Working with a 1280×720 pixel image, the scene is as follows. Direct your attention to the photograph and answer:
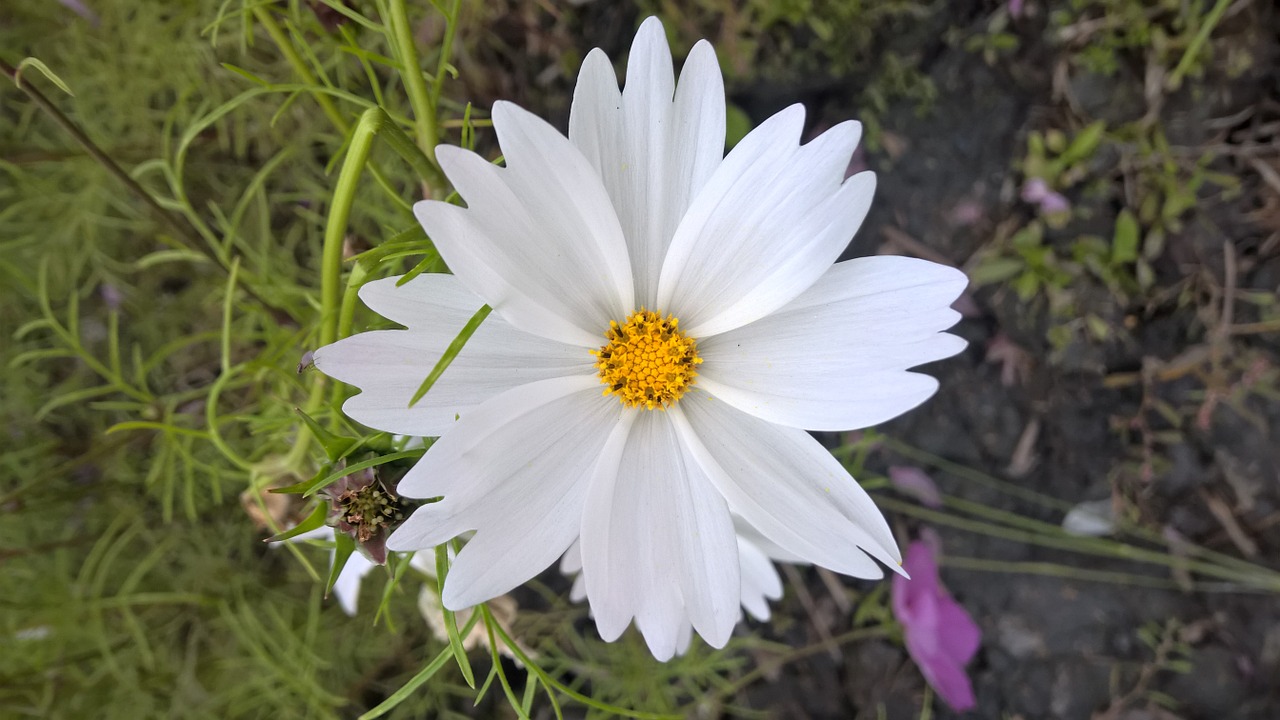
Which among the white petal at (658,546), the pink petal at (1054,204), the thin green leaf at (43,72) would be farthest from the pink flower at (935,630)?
the thin green leaf at (43,72)

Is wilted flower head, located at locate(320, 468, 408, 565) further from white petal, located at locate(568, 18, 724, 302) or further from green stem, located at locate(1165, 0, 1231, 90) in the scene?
green stem, located at locate(1165, 0, 1231, 90)

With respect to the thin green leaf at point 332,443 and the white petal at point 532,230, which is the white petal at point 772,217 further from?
the thin green leaf at point 332,443

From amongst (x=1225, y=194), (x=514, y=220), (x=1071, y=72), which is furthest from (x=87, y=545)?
(x=1225, y=194)

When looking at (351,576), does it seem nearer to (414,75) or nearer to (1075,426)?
(414,75)

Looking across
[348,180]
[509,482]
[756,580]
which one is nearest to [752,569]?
[756,580]

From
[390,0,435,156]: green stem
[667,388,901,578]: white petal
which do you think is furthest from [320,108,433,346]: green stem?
[667,388,901,578]: white petal
